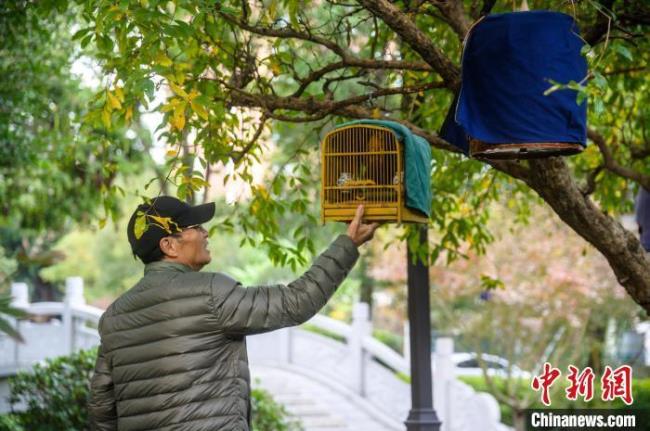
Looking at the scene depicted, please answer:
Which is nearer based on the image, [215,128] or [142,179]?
[215,128]

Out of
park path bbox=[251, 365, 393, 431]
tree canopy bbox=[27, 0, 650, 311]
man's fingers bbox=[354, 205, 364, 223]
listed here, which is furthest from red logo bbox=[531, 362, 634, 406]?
park path bbox=[251, 365, 393, 431]

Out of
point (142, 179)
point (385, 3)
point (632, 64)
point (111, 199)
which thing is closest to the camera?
point (385, 3)

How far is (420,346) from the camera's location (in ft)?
26.1

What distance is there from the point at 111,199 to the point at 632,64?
153 inches

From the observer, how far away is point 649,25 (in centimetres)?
623

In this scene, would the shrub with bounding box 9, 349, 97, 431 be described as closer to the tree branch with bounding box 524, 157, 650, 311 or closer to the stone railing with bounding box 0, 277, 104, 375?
the stone railing with bounding box 0, 277, 104, 375

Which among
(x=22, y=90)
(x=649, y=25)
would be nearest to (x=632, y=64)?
(x=649, y=25)

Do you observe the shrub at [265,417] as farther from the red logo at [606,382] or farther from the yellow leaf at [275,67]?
the yellow leaf at [275,67]

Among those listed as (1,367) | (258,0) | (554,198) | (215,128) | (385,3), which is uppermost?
(258,0)

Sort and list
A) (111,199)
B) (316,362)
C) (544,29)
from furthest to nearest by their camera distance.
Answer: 1. (316,362)
2. (111,199)
3. (544,29)

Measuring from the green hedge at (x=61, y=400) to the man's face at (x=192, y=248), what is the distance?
6.78 m

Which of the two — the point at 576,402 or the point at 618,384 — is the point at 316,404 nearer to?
the point at 576,402

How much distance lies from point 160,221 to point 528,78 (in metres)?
1.66

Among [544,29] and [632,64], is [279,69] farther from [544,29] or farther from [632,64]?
[632,64]
